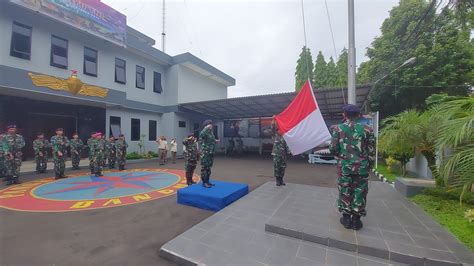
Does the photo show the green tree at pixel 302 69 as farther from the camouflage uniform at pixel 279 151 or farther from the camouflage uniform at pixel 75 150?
the camouflage uniform at pixel 75 150

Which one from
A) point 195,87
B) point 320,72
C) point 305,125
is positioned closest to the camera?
point 305,125

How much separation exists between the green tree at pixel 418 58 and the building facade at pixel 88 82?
13.5 metres

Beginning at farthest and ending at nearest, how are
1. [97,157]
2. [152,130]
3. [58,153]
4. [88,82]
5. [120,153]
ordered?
1. [152,130]
2. [88,82]
3. [120,153]
4. [97,157]
5. [58,153]

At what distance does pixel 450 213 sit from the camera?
3.67 metres

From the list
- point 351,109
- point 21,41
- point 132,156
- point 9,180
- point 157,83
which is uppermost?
point 21,41

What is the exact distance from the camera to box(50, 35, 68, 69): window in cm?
1050

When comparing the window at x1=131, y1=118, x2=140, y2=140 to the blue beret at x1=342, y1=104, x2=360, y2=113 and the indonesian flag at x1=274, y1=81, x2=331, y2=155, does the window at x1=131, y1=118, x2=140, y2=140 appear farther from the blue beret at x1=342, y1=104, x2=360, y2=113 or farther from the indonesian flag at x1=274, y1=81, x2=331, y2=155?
the blue beret at x1=342, y1=104, x2=360, y2=113

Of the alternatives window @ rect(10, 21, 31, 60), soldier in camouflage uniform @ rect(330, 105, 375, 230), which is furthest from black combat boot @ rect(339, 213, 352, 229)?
window @ rect(10, 21, 31, 60)

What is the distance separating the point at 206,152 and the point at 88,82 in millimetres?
10770

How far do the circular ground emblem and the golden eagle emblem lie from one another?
4.03 m

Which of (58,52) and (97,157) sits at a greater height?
(58,52)

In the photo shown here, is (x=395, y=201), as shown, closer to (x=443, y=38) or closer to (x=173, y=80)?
(x=443, y=38)

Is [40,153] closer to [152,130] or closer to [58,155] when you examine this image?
[58,155]

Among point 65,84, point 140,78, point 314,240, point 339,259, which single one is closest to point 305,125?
point 314,240
